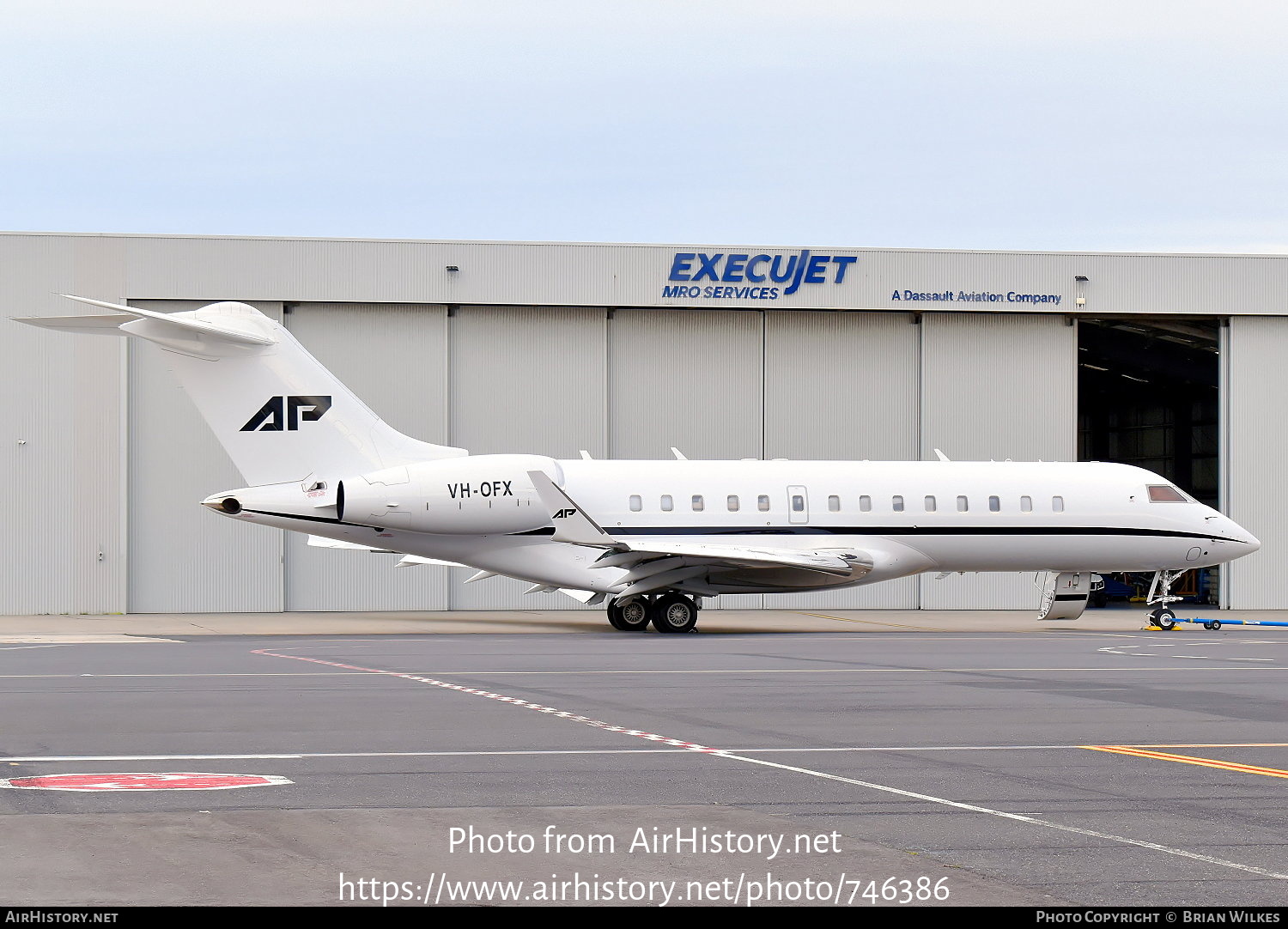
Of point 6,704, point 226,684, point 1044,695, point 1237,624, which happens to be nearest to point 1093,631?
point 1237,624

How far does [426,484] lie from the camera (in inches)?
1052

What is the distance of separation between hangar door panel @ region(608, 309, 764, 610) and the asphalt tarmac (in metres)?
18.3

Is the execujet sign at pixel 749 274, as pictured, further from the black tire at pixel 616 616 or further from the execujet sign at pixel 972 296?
the black tire at pixel 616 616

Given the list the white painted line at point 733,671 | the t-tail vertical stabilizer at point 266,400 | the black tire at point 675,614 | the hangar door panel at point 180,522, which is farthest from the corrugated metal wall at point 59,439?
the white painted line at point 733,671

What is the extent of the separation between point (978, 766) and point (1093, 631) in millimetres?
19973

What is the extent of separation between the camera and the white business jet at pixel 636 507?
87.6 feet

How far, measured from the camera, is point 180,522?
117 ft

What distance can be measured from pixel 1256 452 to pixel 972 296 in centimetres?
872

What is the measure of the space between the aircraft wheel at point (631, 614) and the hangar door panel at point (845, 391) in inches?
415

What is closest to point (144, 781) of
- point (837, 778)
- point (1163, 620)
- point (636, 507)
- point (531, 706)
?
point (837, 778)

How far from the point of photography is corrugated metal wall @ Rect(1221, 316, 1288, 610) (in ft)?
128

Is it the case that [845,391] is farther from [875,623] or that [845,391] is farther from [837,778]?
[837,778]

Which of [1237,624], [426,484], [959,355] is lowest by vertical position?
[1237,624]
